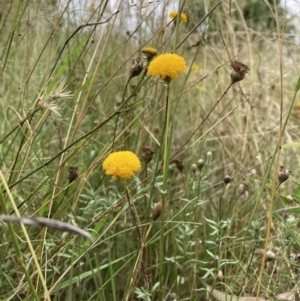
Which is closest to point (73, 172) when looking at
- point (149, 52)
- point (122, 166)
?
point (122, 166)

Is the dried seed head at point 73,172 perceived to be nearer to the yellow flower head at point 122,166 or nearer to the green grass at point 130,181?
the green grass at point 130,181

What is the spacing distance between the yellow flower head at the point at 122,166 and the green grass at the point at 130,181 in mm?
47

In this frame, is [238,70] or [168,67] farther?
[238,70]

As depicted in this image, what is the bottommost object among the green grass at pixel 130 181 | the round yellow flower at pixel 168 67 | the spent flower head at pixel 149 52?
the green grass at pixel 130 181

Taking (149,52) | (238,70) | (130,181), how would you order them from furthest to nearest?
(130,181) → (149,52) → (238,70)

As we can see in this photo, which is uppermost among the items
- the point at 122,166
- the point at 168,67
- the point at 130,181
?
the point at 168,67

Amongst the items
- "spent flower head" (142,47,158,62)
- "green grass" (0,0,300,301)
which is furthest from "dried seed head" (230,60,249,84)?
"spent flower head" (142,47,158,62)

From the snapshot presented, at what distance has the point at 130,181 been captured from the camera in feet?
3.66

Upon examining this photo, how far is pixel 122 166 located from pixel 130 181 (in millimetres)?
460

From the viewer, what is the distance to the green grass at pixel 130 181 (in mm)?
803

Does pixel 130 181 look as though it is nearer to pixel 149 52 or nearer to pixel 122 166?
pixel 149 52

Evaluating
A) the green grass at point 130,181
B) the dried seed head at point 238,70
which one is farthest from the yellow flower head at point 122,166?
the dried seed head at point 238,70

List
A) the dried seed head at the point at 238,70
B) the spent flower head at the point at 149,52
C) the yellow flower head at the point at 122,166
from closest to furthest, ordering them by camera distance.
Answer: the yellow flower head at the point at 122,166 < the dried seed head at the point at 238,70 < the spent flower head at the point at 149,52

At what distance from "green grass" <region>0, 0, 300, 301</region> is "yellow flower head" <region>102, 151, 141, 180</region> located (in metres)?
0.05
